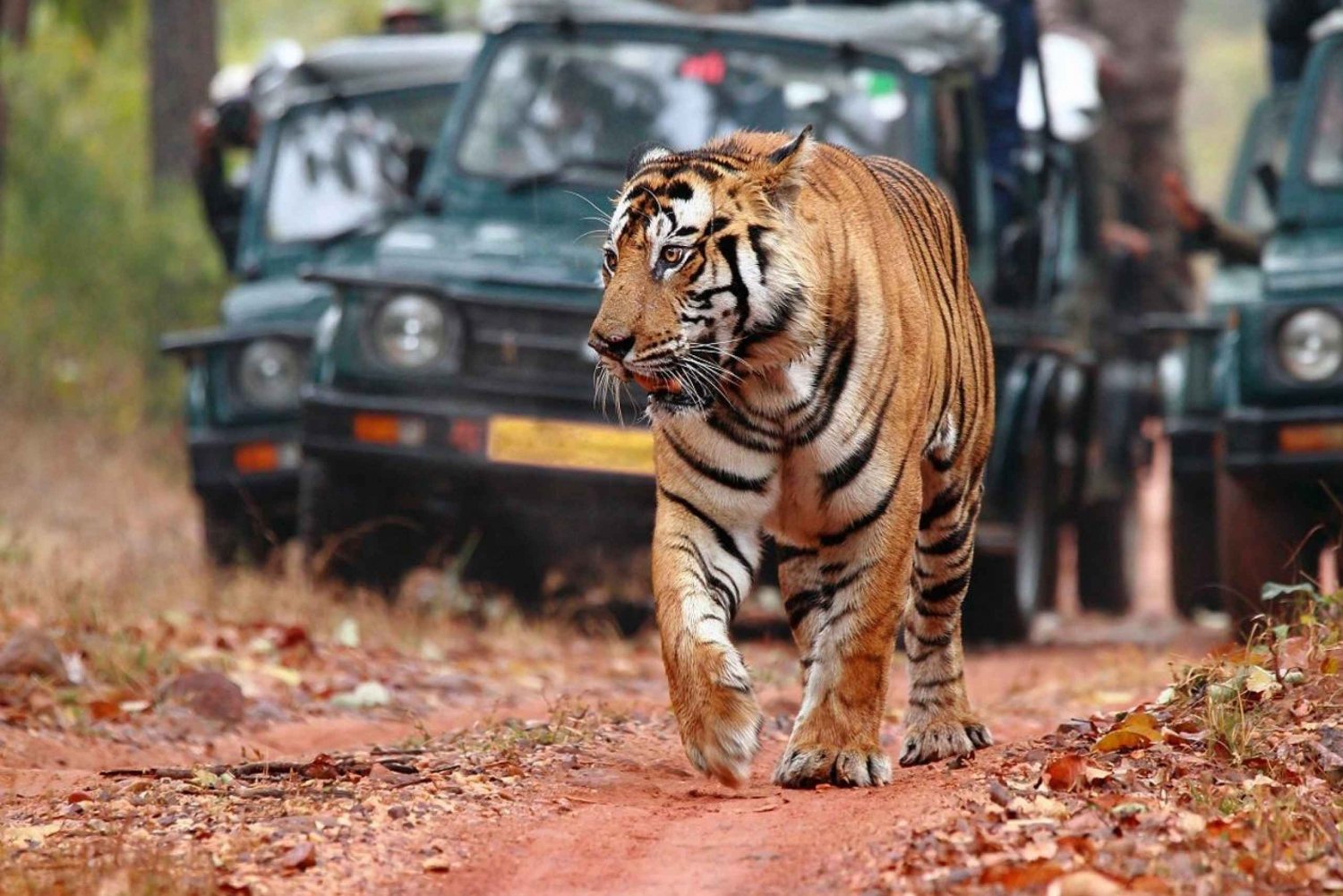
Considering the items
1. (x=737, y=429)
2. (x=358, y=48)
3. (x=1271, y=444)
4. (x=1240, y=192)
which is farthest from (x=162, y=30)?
(x=737, y=429)

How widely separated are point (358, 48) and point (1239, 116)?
3971 cm

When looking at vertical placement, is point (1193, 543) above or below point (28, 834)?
below

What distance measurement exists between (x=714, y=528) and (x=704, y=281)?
1.89ft

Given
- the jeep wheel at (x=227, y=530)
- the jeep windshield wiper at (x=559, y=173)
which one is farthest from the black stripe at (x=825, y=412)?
the jeep wheel at (x=227, y=530)

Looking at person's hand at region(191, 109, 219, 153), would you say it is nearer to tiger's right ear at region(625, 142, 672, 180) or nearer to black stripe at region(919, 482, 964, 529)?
tiger's right ear at region(625, 142, 672, 180)

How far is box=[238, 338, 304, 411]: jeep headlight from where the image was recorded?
32.2 ft

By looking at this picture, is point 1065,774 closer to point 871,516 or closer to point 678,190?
point 871,516

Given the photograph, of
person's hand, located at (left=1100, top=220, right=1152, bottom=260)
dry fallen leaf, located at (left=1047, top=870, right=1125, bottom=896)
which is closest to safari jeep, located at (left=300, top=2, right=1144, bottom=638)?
person's hand, located at (left=1100, top=220, right=1152, bottom=260)

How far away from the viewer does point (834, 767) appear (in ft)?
16.3

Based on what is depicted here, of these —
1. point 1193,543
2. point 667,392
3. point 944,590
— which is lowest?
point 1193,543

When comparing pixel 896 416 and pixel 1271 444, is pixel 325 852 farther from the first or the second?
pixel 1271 444

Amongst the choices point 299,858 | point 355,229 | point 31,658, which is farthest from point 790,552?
point 355,229

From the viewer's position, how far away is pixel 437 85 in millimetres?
10883

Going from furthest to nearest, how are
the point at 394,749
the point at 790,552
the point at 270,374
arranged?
the point at 270,374 < the point at 790,552 < the point at 394,749
